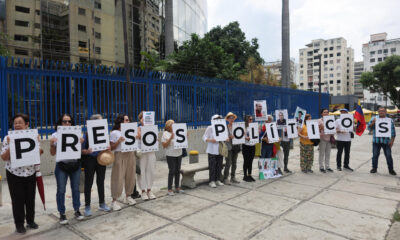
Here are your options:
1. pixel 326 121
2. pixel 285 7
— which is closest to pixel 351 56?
pixel 285 7

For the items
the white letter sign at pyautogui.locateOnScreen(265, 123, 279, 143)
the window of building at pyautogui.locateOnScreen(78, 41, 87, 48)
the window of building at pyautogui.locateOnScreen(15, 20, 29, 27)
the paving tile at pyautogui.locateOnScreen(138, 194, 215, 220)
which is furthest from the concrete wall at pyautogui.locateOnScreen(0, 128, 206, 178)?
the window of building at pyautogui.locateOnScreen(15, 20, 29, 27)

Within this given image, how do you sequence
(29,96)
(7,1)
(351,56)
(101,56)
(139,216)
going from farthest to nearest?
(351,56) < (101,56) < (7,1) < (29,96) < (139,216)

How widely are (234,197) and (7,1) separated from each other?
18157 millimetres

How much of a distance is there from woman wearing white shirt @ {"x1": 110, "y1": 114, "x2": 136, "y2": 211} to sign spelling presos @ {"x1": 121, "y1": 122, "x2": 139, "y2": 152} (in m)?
0.09

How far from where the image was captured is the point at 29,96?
6.57m

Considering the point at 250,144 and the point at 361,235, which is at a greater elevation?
the point at 250,144

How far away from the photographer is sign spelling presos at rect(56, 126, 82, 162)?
412 centimetres

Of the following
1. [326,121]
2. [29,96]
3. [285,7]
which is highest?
[285,7]

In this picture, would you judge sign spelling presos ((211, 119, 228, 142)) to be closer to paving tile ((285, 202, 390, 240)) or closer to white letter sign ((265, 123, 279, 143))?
white letter sign ((265, 123, 279, 143))

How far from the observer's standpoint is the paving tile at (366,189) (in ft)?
18.9

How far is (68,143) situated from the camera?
4199 mm

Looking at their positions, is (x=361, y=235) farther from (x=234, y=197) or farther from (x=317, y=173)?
(x=317, y=173)

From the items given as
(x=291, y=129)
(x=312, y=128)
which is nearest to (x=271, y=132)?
(x=291, y=129)

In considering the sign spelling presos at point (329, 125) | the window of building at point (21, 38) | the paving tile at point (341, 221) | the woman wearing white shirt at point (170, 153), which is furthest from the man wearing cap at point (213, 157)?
the window of building at point (21, 38)
